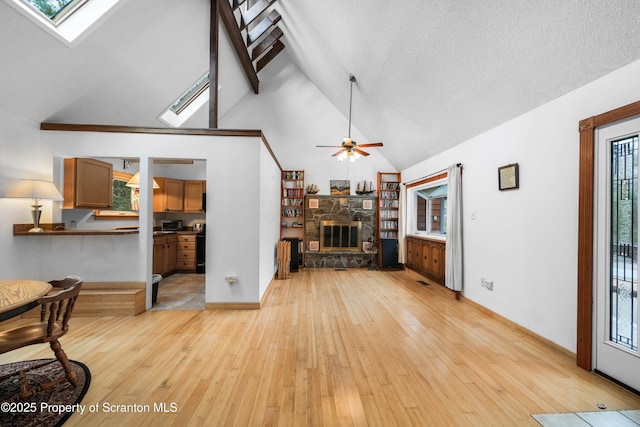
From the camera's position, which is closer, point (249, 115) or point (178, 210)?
point (178, 210)

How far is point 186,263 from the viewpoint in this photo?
570 cm

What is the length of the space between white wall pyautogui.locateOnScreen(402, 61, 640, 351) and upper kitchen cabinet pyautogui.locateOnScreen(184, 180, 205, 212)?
5635 mm

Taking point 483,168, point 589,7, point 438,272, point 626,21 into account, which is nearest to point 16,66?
point 589,7

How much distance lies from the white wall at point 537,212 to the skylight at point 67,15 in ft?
15.7

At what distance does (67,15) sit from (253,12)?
3.12 meters

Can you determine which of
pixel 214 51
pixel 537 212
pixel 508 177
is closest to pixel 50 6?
pixel 214 51

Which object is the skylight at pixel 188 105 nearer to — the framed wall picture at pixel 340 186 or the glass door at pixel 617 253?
the framed wall picture at pixel 340 186

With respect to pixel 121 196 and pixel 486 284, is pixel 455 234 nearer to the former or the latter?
pixel 486 284

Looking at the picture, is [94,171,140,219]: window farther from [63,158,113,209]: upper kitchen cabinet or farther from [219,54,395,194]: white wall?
[219,54,395,194]: white wall

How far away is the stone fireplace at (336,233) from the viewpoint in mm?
6465

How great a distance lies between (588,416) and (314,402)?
5.84 feet

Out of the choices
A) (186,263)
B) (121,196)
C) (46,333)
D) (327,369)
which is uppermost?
(121,196)

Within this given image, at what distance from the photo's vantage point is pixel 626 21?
1725 millimetres

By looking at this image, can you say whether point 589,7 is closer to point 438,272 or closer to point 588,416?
point 588,416
